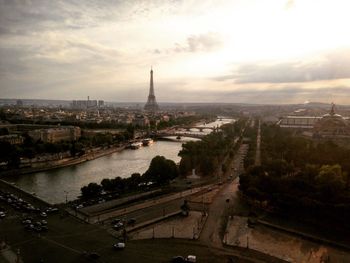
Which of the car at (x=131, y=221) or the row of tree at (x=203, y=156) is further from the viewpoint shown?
the row of tree at (x=203, y=156)

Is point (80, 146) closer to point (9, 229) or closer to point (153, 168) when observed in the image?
point (153, 168)

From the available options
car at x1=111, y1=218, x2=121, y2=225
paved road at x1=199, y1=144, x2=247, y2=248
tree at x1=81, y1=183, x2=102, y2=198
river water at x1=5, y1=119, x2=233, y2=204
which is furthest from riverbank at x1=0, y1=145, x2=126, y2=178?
paved road at x1=199, y1=144, x2=247, y2=248

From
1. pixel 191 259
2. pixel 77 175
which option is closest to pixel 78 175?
pixel 77 175

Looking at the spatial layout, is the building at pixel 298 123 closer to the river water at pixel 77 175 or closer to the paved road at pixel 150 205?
the river water at pixel 77 175

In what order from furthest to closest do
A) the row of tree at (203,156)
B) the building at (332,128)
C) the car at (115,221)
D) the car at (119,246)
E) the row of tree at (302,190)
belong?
the building at (332,128)
the row of tree at (203,156)
the row of tree at (302,190)
the car at (115,221)
the car at (119,246)

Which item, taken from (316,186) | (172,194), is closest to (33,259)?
(172,194)

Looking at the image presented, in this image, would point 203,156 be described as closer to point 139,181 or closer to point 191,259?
point 139,181

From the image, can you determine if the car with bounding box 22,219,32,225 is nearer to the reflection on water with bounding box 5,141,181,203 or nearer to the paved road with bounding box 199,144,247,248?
the reflection on water with bounding box 5,141,181,203

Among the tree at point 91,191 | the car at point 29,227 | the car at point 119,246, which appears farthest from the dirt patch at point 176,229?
the tree at point 91,191
